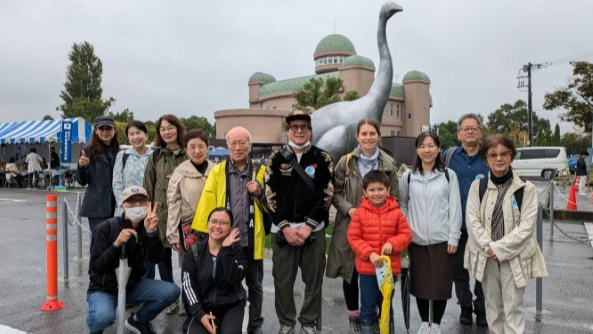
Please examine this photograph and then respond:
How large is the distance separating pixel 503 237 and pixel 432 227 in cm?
47

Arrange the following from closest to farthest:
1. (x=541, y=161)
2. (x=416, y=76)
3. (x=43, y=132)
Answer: (x=43, y=132) < (x=541, y=161) < (x=416, y=76)

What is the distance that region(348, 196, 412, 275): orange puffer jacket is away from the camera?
10.4 feet

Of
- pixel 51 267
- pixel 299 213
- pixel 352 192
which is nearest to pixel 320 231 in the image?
pixel 299 213

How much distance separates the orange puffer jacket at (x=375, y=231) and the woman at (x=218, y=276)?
32.3 inches

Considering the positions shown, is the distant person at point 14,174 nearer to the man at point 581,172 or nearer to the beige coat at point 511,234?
the beige coat at point 511,234

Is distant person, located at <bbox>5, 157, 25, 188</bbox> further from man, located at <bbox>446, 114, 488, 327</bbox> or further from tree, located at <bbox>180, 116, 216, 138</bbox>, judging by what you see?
tree, located at <bbox>180, 116, 216, 138</bbox>

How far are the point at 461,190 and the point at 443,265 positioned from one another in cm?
75

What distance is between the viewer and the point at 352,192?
3.53 meters

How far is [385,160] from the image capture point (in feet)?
11.5

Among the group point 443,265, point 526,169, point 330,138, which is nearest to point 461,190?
point 443,265

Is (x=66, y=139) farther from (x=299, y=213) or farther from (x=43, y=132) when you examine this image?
(x=299, y=213)

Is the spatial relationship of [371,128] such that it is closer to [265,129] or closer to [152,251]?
[152,251]

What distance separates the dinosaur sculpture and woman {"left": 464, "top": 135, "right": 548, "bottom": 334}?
348 cm

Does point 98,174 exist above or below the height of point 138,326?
above
